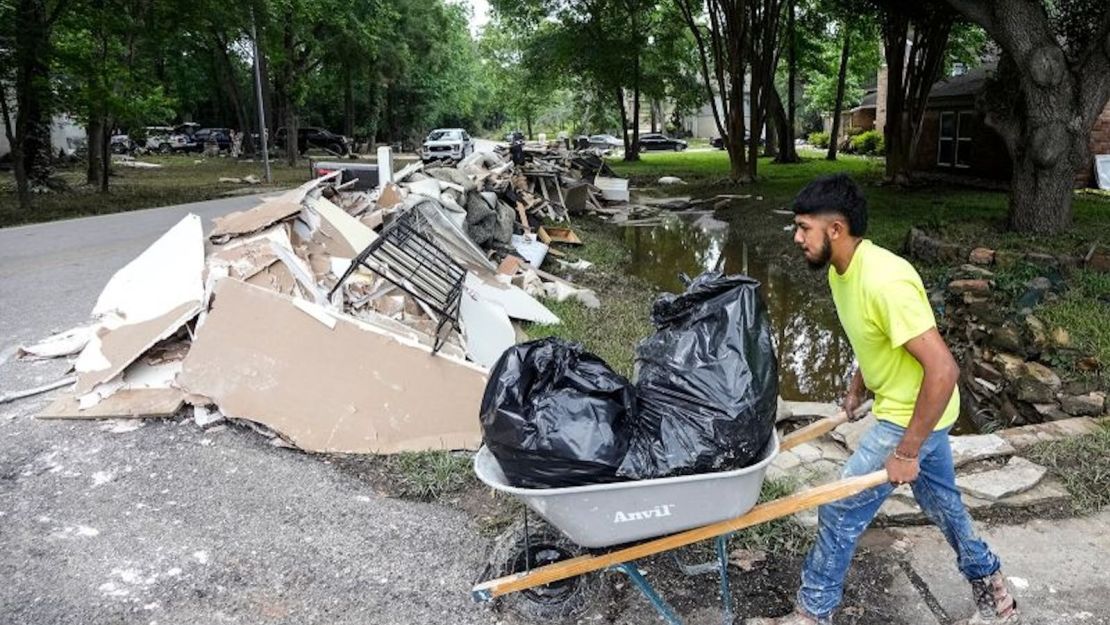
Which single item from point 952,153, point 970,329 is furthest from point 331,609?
point 952,153

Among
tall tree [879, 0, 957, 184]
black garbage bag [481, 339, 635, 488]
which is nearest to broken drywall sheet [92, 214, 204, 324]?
black garbage bag [481, 339, 635, 488]

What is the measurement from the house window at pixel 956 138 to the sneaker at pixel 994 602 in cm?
1907

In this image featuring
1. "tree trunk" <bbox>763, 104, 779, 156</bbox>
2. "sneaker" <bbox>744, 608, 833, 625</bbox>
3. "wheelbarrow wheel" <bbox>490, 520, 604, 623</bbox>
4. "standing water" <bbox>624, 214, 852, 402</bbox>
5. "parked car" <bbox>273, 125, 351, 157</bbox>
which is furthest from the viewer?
"parked car" <bbox>273, 125, 351, 157</bbox>

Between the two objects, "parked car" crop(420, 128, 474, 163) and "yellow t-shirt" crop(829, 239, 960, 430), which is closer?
"yellow t-shirt" crop(829, 239, 960, 430)

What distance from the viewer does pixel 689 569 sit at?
10.2 ft

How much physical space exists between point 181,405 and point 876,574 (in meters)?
3.89

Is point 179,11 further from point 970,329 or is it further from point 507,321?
point 970,329

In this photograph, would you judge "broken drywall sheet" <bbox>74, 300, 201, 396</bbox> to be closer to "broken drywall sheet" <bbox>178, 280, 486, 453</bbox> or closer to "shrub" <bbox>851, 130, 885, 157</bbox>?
"broken drywall sheet" <bbox>178, 280, 486, 453</bbox>

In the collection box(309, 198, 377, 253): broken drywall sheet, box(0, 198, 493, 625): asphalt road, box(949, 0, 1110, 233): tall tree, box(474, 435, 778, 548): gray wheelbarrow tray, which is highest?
box(949, 0, 1110, 233): tall tree

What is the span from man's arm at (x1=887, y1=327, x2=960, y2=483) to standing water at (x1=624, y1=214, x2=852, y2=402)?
11.1ft

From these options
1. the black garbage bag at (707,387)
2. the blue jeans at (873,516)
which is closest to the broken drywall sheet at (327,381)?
the black garbage bag at (707,387)

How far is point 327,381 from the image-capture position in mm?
4457

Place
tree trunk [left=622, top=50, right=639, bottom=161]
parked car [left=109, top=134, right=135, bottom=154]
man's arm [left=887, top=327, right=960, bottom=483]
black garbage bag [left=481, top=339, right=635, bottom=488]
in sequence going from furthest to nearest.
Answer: parked car [left=109, top=134, right=135, bottom=154] → tree trunk [left=622, top=50, right=639, bottom=161] → black garbage bag [left=481, top=339, right=635, bottom=488] → man's arm [left=887, top=327, right=960, bottom=483]

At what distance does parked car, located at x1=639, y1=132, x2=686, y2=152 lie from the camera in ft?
155
